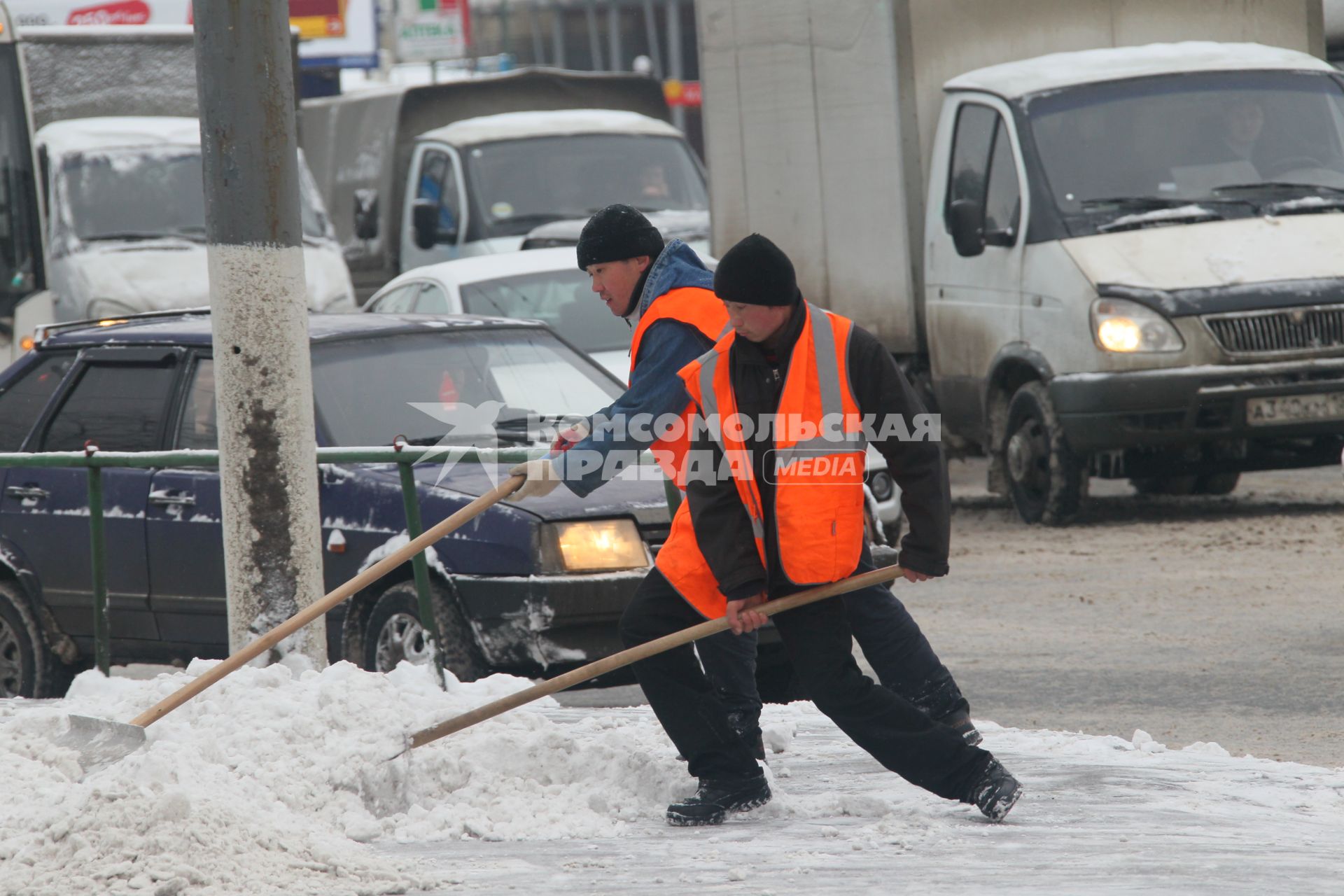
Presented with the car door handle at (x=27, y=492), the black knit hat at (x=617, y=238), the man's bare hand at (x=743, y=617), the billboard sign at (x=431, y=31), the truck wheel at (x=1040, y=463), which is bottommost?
the truck wheel at (x=1040, y=463)

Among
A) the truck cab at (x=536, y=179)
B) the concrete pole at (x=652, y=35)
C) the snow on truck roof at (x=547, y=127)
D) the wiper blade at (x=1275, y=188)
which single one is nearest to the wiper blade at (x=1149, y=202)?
the wiper blade at (x=1275, y=188)

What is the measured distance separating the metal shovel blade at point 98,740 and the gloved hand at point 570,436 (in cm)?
141

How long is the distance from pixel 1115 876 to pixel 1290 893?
394 mm

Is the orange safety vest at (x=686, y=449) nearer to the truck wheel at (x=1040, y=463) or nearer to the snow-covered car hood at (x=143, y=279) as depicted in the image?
the truck wheel at (x=1040, y=463)

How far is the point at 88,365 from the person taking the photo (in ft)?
28.5

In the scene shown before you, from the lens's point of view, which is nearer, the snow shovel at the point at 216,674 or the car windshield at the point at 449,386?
the snow shovel at the point at 216,674

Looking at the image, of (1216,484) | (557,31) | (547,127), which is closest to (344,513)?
(1216,484)

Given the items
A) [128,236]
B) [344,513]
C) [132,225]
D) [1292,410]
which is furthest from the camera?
[132,225]

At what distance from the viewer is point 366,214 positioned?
1742 centimetres

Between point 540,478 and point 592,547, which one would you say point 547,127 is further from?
point 540,478

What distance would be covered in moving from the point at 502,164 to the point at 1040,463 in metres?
6.03

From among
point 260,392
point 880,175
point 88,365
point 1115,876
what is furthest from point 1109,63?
point 1115,876

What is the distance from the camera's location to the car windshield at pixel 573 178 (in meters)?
16.2

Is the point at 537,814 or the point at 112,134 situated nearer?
the point at 537,814
